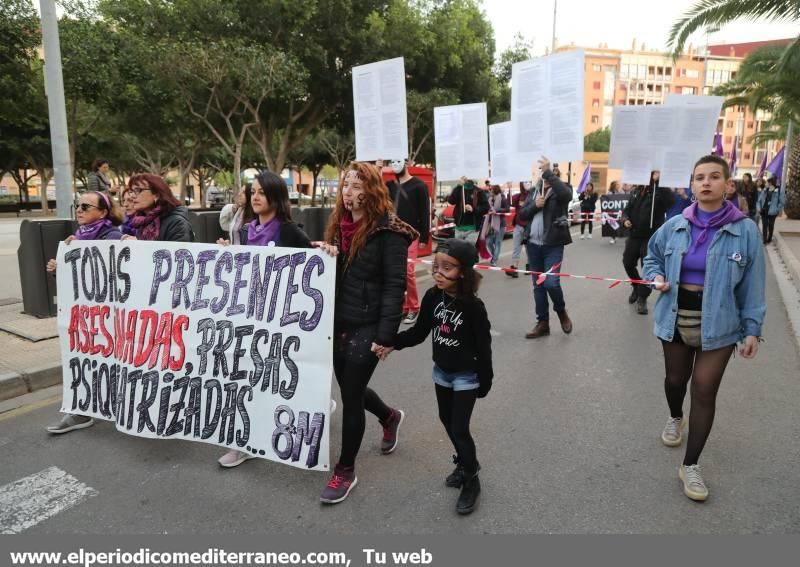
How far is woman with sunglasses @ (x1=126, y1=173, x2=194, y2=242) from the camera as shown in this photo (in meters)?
3.86

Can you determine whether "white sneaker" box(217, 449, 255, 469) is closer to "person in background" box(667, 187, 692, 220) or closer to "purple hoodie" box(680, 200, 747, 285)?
"purple hoodie" box(680, 200, 747, 285)

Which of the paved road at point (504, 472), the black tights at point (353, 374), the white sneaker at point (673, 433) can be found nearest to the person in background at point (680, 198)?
the paved road at point (504, 472)

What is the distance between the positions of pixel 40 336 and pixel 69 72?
1523 centimetres

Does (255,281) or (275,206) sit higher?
(275,206)

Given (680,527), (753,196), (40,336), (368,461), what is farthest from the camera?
(753,196)

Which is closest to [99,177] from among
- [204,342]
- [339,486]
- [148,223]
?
[148,223]

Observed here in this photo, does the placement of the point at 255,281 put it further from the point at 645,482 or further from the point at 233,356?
the point at 645,482

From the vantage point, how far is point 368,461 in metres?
3.44

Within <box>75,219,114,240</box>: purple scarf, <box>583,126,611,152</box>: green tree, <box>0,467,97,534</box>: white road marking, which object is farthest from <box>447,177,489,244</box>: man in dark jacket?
<box>583,126,611,152</box>: green tree

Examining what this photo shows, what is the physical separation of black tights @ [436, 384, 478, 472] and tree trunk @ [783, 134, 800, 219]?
24.7 meters

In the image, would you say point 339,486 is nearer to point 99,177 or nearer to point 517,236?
point 517,236

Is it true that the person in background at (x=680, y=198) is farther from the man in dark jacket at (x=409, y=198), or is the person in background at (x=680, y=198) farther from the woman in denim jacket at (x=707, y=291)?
the woman in denim jacket at (x=707, y=291)

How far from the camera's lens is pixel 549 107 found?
5996 millimetres

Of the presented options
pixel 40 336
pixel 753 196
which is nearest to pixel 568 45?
pixel 753 196
